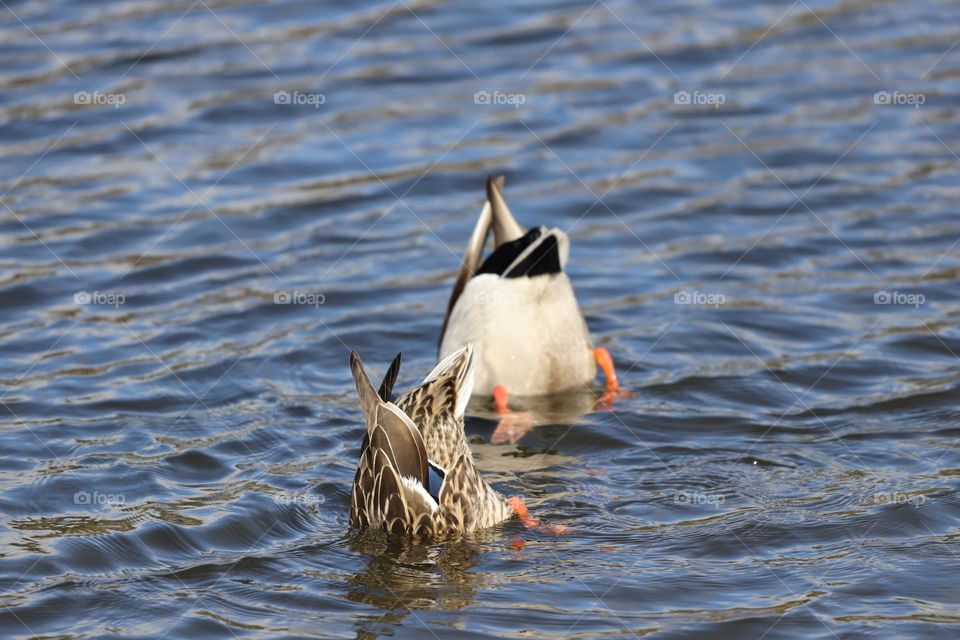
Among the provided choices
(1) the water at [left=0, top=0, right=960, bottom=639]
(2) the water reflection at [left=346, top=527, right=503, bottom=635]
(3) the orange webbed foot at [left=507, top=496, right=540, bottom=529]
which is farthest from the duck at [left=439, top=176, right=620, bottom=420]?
(2) the water reflection at [left=346, top=527, right=503, bottom=635]

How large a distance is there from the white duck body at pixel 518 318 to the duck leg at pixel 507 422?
13 centimetres

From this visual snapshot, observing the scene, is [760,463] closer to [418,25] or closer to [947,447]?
[947,447]

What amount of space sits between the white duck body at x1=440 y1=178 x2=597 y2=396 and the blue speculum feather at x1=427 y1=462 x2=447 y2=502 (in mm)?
2131

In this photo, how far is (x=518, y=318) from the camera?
9.12 meters

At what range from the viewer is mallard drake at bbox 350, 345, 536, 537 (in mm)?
6805

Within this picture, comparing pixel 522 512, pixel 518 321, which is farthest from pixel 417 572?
pixel 518 321

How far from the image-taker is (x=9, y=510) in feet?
23.5

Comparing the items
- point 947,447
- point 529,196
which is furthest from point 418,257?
point 947,447

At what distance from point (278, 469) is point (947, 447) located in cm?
363

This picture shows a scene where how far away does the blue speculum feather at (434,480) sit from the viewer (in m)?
7.01

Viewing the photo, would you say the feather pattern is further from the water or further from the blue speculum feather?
the water

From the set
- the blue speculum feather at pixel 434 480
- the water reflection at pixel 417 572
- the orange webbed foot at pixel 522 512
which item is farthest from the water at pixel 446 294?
the blue speculum feather at pixel 434 480

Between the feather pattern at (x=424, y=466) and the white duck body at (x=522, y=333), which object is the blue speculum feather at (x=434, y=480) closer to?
the feather pattern at (x=424, y=466)

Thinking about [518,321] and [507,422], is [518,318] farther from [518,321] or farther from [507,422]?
[507,422]
